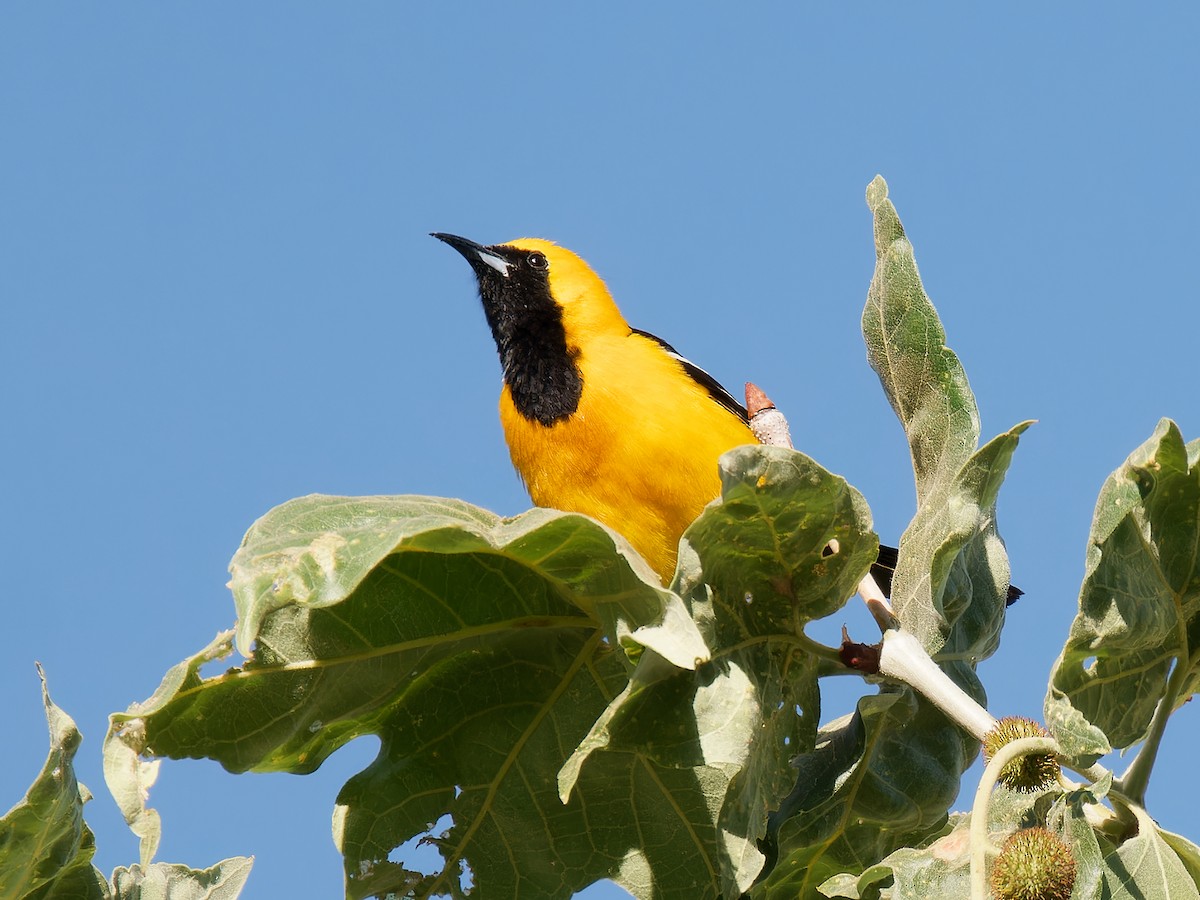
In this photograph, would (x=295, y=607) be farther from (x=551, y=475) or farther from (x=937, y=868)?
(x=551, y=475)

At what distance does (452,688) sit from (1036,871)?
1.01 meters

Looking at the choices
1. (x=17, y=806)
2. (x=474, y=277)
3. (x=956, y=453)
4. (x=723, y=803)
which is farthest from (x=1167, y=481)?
(x=474, y=277)

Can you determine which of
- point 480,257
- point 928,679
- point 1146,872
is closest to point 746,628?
point 928,679

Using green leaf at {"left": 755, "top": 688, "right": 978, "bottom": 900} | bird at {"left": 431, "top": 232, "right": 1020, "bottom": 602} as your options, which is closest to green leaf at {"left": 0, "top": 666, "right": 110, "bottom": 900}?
green leaf at {"left": 755, "top": 688, "right": 978, "bottom": 900}

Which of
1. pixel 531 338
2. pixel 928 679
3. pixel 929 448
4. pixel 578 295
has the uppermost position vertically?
pixel 578 295

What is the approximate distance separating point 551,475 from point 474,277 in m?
1.72

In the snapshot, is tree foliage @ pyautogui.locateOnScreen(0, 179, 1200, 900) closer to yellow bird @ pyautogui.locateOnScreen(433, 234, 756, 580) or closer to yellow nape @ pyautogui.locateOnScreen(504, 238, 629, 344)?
yellow bird @ pyautogui.locateOnScreen(433, 234, 756, 580)

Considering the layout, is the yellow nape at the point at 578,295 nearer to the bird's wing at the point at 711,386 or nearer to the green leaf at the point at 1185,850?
the bird's wing at the point at 711,386

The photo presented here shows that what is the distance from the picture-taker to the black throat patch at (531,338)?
4.59 meters

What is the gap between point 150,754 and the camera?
2.10 metres

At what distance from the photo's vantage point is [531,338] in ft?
16.9

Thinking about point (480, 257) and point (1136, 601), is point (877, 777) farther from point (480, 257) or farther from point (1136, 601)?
point (480, 257)

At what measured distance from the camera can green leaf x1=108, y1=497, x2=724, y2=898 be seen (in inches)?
75.7

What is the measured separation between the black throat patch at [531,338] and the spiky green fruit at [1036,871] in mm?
2717
